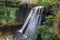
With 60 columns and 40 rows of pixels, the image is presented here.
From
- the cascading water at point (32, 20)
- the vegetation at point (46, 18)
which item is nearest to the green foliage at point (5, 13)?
the vegetation at point (46, 18)

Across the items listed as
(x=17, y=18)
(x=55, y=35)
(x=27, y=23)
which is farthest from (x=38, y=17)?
(x=55, y=35)

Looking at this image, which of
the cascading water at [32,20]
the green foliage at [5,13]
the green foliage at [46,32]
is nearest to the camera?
the green foliage at [46,32]

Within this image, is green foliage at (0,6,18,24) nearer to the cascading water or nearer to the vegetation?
the vegetation

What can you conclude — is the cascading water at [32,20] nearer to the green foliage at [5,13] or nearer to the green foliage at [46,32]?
the green foliage at [5,13]

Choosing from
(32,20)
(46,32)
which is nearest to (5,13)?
(32,20)

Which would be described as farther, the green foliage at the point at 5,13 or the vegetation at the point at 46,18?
the green foliage at the point at 5,13

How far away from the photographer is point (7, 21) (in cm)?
1400

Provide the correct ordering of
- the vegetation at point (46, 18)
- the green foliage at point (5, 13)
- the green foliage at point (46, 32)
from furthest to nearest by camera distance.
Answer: the green foliage at point (5, 13), the green foliage at point (46, 32), the vegetation at point (46, 18)

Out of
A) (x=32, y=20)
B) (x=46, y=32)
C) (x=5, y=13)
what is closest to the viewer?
(x=46, y=32)

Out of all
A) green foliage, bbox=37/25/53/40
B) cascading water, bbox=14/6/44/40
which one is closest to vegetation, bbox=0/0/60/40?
green foliage, bbox=37/25/53/40

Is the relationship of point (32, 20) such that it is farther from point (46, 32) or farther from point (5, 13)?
point (46, 32)

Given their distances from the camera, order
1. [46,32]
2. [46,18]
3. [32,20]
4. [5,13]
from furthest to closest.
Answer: [5,13]
[32,20]
[46,18]
[46,32]

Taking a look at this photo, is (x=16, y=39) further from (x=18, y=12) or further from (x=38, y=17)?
(x=18, y=12)

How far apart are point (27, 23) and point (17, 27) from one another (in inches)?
28.5
